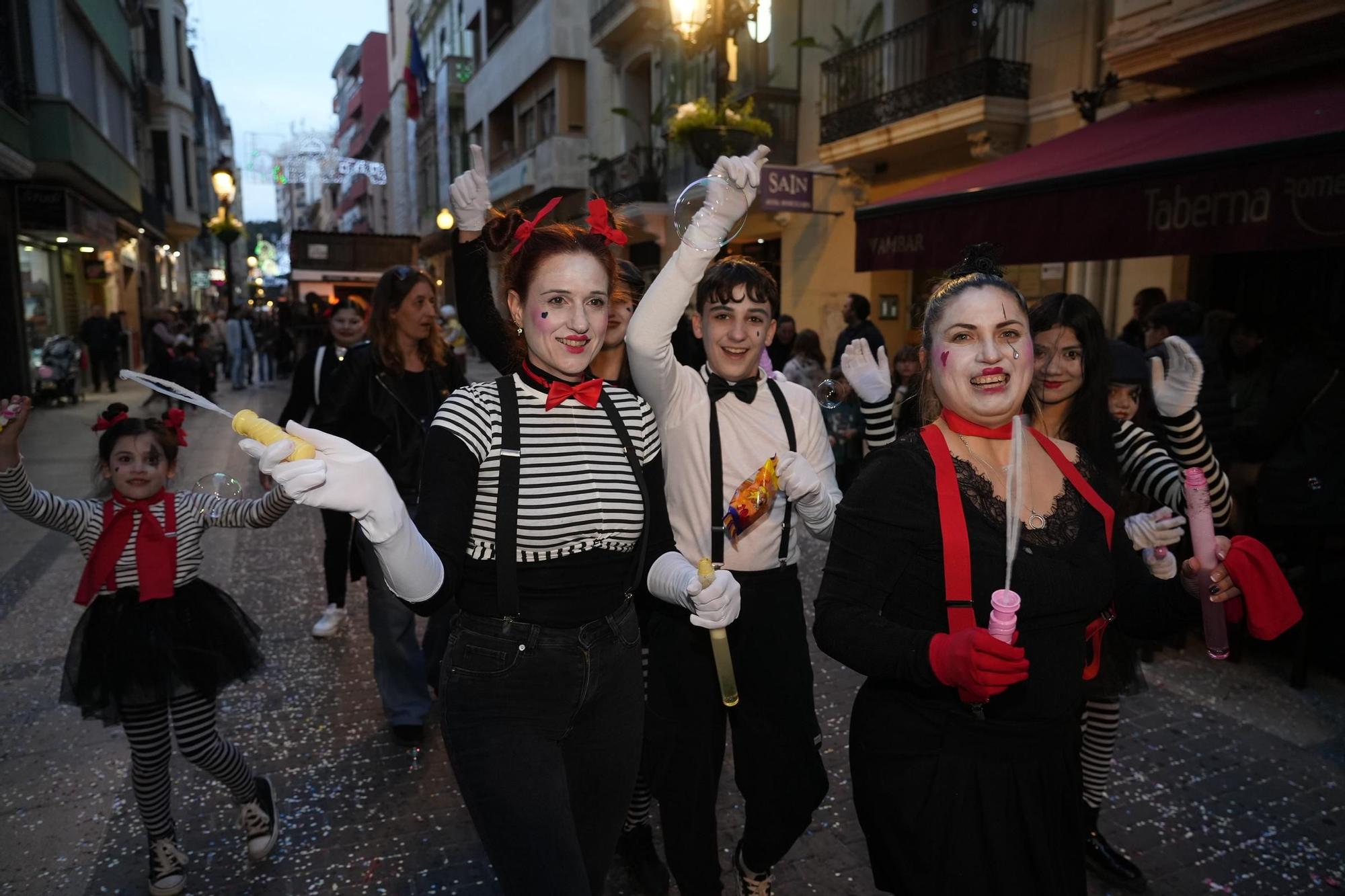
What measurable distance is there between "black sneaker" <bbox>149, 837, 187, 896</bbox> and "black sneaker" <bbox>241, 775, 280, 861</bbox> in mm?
209

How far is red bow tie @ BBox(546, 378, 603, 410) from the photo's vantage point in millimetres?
2018

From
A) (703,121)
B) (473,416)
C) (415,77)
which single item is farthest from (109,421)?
(415,77)

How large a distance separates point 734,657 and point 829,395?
1.15 meters

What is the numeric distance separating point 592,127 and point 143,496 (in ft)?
69.1

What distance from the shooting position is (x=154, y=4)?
91.9 feet

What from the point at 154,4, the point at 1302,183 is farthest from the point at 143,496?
the point at 154,4

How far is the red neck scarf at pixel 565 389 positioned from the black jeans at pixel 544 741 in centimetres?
50

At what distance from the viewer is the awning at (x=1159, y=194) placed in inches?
157

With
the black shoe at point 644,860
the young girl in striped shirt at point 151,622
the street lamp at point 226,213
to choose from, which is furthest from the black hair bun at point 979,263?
the street lamp at point 226,213

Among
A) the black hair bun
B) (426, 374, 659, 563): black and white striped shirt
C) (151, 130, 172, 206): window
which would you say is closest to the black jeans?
(426, 374, 659, 563): black and white striped shirt

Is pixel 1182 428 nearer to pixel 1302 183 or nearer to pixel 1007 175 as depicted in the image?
pixel 1302 183

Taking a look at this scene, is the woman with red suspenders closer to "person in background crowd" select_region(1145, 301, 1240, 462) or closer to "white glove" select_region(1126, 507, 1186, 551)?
"white glove" select_region(1126, 507, 1186, 551)

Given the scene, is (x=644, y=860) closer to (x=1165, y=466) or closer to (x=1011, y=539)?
(x=1011, y=539)

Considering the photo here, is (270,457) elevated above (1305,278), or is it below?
below
